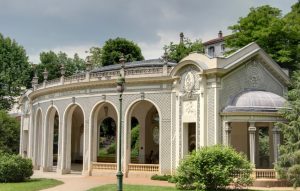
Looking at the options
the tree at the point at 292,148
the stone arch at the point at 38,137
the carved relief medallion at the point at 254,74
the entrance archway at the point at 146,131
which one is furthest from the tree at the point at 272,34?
the stone arch at the point at 38,137

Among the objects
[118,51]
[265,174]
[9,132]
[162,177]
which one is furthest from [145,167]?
[118,51]

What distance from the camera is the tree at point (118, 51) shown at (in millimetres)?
62750

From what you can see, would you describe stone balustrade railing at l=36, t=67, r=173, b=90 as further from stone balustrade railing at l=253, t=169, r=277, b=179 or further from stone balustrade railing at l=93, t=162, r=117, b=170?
stone balustrade railing at l=253, t=169, r=277, b=179

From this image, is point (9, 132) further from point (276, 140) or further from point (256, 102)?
point (276, 140)

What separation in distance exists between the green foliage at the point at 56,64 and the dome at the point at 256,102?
4498 cm

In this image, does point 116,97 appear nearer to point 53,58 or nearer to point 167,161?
point 167,161

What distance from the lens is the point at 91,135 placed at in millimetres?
36281

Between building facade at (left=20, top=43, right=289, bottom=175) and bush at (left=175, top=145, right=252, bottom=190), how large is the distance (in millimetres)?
4038

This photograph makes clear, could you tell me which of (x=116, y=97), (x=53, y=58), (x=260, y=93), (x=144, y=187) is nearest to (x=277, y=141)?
(x=260, y=93)

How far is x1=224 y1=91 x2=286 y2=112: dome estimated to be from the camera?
28906 mm

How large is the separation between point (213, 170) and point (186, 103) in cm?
850

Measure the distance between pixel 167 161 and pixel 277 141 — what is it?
798cm

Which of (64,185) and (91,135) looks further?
(91,135)

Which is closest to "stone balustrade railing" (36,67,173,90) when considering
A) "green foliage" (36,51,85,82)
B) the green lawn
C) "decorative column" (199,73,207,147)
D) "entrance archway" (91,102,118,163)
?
"entrance archway" (91,102,118,163)
